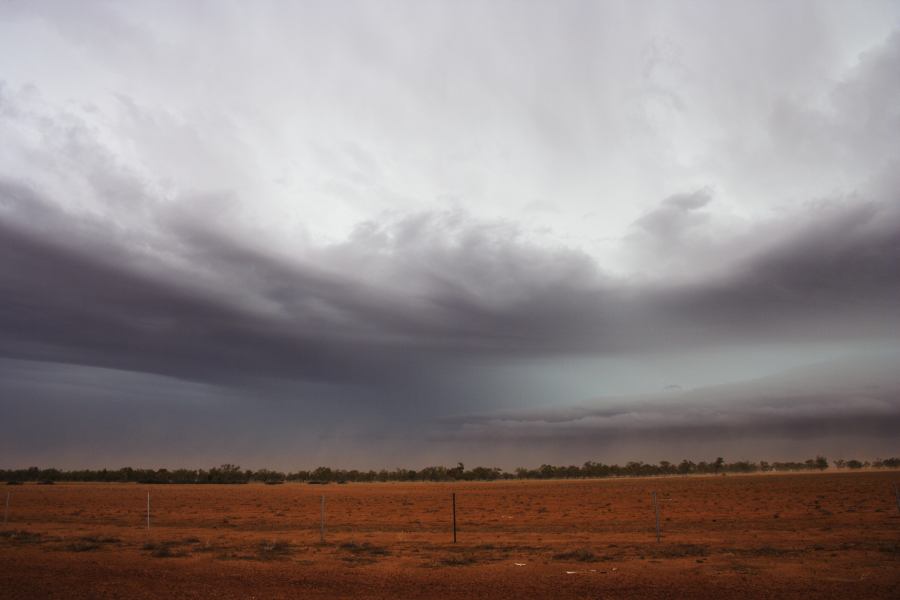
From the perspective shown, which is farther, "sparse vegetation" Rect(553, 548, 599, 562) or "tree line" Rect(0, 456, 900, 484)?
"tree line" Rect(0, 456, 900, 484)

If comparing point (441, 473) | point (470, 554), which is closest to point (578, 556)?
point (470, 554)

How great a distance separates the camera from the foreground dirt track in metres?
17.7

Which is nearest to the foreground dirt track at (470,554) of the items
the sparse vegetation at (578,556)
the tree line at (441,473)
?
the sparse vegetation at (578,556)

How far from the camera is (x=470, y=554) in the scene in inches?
968

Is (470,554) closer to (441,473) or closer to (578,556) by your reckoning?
(578,556)

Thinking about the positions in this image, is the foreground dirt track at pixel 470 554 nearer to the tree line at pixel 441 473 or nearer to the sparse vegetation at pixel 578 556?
the sparse vegetation at pixel 578 556

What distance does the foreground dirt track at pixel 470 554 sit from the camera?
17688mm

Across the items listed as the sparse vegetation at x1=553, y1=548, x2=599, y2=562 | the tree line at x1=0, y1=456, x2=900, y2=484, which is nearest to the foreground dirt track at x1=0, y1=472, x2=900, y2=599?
the sparse vegetation at x1=553, y1=548, x2=599, y2=562

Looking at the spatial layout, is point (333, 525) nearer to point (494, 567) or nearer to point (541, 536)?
point (541, 536)

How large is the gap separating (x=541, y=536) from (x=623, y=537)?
4247 mm

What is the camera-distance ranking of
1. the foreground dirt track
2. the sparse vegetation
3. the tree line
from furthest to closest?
1. the tree line
2. the sparse vegetation
3. the foreground dirt track

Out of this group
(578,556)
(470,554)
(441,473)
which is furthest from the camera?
(441,473)

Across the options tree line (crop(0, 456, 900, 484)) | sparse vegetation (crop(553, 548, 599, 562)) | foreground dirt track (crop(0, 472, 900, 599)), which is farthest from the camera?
tree line (crop(0, 456, 900, 484))

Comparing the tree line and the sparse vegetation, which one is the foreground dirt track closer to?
the sparse vegetation
